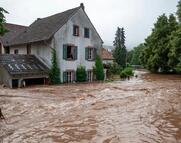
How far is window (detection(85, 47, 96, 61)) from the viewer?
110 feet

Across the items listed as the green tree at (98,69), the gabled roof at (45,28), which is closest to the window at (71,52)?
the gabled roof at (45,28)

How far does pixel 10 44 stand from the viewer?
36562 millimetres

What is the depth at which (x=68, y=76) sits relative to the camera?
31.4 meters

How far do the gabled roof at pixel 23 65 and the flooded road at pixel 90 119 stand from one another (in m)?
6.11

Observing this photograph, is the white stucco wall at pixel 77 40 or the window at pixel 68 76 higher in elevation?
the white stucco wall at pixel 77 40

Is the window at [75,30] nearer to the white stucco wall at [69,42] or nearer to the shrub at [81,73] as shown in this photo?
the white stucco wall at [69,42]

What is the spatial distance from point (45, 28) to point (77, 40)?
170 inches

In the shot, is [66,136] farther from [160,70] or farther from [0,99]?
[160,70]

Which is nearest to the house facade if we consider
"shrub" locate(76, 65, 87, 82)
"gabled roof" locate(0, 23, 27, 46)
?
"shrub" locate(76, 65, 87, 82)

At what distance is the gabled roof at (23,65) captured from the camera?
26.3 metres

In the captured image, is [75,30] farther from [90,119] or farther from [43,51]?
[90,119]

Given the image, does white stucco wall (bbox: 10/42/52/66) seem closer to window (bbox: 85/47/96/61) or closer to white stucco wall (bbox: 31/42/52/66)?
white stucco wall (bbox: 31/42/52/66)

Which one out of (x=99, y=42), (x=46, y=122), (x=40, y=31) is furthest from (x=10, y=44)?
(x=46, y=122)

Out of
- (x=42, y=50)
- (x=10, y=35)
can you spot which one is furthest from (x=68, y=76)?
(x=10, y=35)
